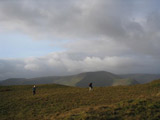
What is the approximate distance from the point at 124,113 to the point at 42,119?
11030mm

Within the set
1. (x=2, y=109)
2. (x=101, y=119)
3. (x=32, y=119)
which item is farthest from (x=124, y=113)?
(x=2, y=109)

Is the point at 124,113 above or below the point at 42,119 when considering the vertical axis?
above

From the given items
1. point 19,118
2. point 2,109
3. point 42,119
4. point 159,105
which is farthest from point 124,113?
point 2,109

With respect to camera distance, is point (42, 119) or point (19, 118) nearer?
point (42, 119)

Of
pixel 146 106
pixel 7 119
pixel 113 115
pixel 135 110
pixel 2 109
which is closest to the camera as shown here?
pixel 113 115

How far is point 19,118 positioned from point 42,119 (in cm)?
482

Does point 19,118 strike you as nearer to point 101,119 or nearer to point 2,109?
point 2,109

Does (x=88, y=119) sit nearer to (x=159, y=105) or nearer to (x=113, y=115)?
(x=113, y=115)

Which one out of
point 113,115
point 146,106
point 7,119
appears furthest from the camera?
point 7,119

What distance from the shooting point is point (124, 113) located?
1639 centimetres

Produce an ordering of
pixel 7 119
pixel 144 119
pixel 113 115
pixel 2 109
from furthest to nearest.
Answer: pixel 2 109
pixel 7 119
pixel 113 115
pixel 144 119

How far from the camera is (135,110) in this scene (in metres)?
17.1

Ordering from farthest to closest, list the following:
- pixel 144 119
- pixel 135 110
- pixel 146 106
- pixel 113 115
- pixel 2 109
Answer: pixel 2 109 → pixel 146 106 → pixel 135 110 → pixel 113 115 → pixel 144 119

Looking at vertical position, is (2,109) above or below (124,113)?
below
